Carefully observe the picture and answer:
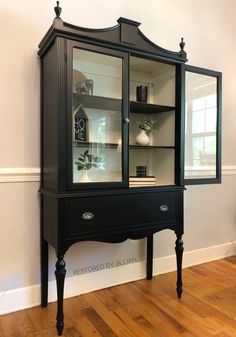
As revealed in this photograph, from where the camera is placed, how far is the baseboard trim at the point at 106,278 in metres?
1.86

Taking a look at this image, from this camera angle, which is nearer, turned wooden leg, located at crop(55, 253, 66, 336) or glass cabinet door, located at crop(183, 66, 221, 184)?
turned wooden leg, located at crop(55, 253, 66, 336)

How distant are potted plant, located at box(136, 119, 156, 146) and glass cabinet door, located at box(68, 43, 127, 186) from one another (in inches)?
15.1

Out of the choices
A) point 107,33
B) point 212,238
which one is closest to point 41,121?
point 107,33

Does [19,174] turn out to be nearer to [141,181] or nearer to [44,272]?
[44,272]

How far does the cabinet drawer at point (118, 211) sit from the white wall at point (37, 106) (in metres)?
0.43

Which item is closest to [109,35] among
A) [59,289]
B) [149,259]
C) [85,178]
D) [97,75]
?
[97,75]

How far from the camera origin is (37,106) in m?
1.91

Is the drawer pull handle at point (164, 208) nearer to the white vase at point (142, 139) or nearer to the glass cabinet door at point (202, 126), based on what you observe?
the white vase at point (142, 139)

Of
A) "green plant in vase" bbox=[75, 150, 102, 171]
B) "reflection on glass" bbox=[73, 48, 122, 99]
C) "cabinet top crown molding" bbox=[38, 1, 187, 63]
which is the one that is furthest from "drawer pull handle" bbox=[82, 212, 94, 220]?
"cabinet top crown molding" bbox=[38, 1, 187, 63]

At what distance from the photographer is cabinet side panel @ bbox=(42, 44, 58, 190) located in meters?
1.65

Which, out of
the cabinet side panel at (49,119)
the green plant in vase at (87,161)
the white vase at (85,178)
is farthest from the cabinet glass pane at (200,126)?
the cabinet side panel at (49,119)

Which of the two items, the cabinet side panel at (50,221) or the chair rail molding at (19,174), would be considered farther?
the chair rail molding at (19,174)

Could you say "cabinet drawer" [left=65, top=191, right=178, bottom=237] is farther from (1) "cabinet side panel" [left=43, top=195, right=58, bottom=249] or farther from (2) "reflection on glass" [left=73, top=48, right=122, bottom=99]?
(2) "reflection on glass" [left=73, top=48, right=122, bottom=99]

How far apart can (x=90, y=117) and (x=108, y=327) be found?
1334 millimetres
